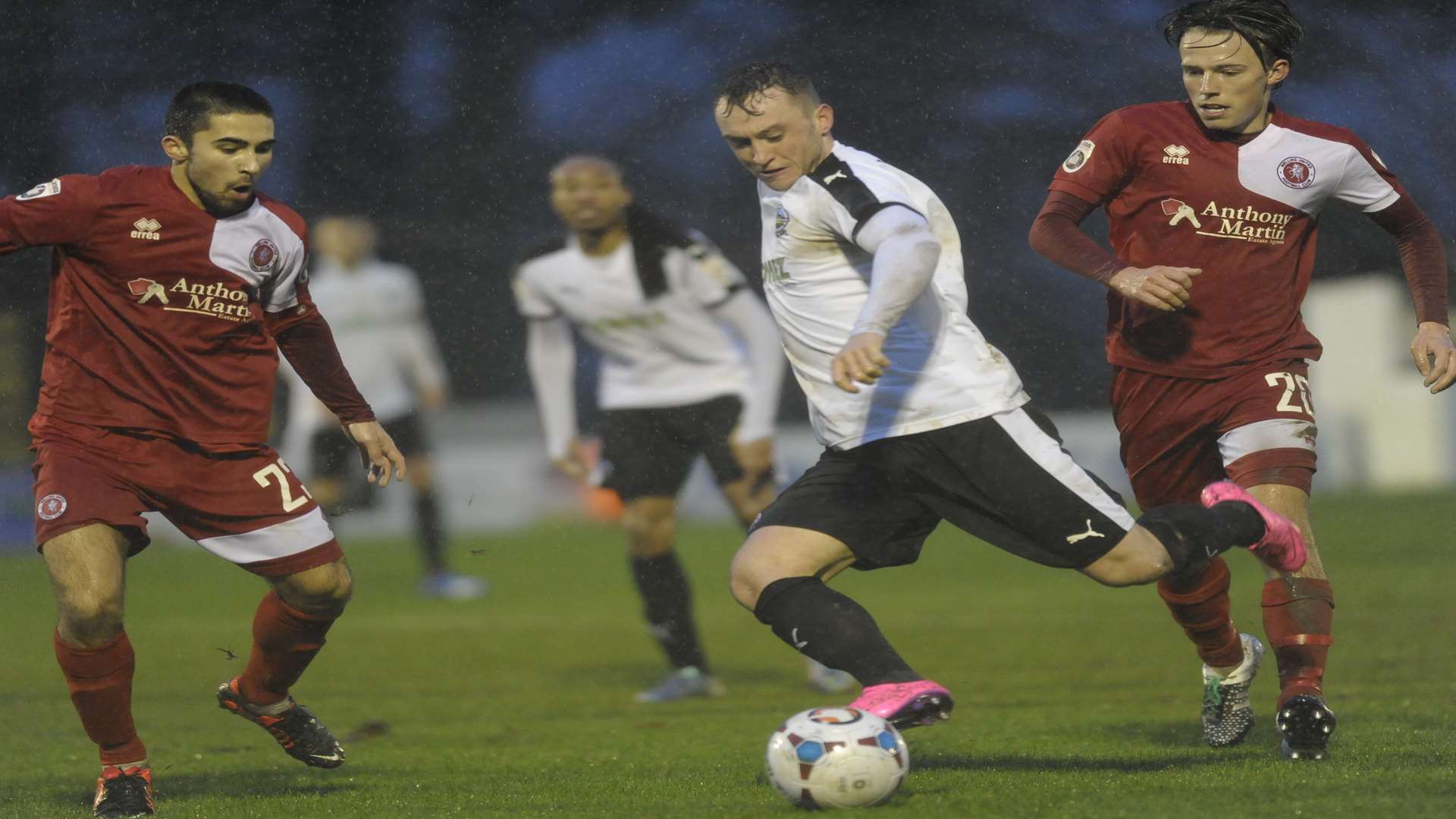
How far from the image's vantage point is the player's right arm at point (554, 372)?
279 inches

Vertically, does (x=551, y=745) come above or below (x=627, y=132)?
below

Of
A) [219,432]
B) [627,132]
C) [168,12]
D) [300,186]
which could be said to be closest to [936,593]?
[627,132]

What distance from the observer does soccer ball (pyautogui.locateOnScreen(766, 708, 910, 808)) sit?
351cm

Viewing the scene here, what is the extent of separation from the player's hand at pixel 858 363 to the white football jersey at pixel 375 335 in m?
→ 7.46

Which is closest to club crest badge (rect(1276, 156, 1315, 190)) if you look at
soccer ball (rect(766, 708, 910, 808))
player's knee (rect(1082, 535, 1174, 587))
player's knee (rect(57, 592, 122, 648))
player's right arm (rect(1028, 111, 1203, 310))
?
player's right arm (rect(1028, 111, 1203, 310))

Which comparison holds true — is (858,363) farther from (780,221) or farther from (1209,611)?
(1209,611)

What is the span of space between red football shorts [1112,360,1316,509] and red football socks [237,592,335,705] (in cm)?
219

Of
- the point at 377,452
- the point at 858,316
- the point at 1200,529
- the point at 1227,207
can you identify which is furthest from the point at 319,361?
the point at 1227,207

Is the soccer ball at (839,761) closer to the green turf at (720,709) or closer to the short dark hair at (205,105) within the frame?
the green turf at (720,709)

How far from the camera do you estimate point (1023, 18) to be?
750 centimetres

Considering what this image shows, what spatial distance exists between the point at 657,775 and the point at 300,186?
692 centimetres

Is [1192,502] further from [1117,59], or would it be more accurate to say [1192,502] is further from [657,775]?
[1117,59]

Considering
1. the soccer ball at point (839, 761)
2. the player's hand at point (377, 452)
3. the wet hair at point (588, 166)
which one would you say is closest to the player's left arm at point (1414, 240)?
the soccer ball at point (839, 761)

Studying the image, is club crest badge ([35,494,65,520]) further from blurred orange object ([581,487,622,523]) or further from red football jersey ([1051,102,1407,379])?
blurred orange object ([581,487,622,523])
